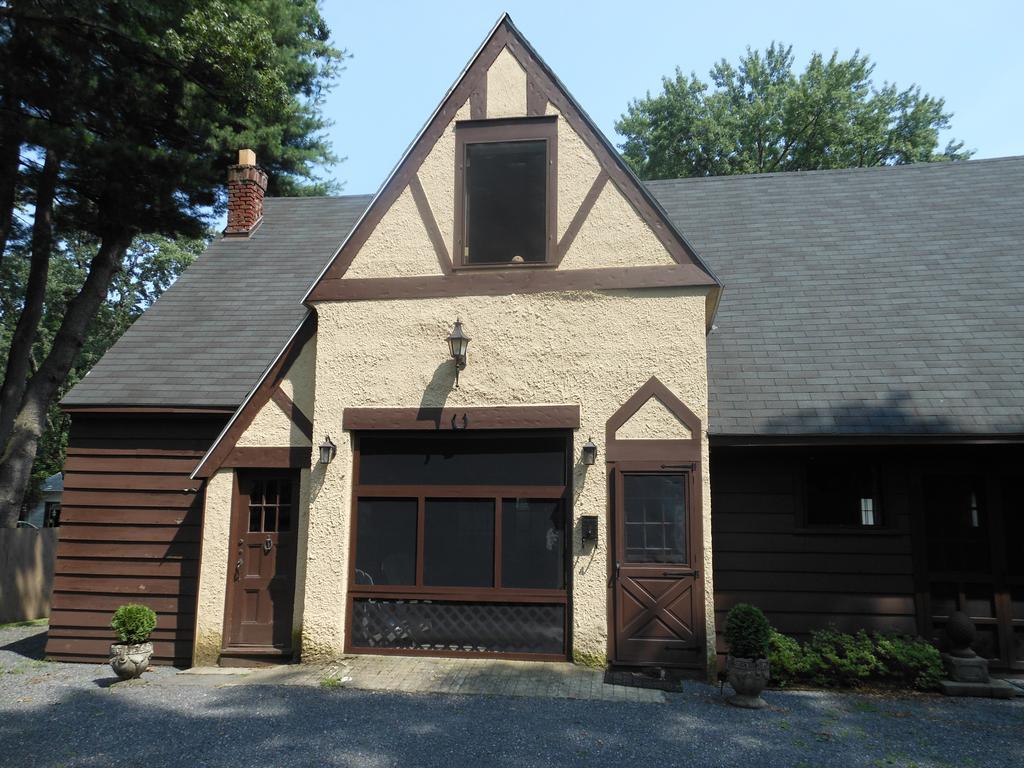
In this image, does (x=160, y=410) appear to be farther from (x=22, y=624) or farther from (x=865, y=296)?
(x=865, y=296)

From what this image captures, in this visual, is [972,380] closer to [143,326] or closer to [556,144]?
[556,144]

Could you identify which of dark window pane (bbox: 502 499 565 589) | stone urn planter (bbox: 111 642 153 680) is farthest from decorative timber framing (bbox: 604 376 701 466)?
stone urn planter (bbox: 111 642 153 680)

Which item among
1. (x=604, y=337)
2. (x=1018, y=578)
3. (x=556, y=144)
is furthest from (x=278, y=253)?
(x=1018, y=578)

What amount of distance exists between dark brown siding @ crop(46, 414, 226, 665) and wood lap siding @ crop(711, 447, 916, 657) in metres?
6.62

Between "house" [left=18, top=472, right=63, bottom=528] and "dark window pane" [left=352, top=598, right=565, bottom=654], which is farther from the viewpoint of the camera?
"house" [left=18, top=472, right=63, bottom=528]

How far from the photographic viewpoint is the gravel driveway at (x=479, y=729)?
564 cm

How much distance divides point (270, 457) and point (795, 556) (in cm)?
630

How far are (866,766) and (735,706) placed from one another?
4.91 ft

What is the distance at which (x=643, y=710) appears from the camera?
6.68 metres

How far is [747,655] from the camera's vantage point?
7.10m

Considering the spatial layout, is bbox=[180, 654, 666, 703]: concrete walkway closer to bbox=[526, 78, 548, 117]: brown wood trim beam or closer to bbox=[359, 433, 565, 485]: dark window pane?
bbox=[359, 433, 565, 485]: dark window pane

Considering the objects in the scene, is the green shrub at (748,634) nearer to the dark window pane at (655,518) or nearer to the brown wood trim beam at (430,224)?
the dark window pane at (655,518)

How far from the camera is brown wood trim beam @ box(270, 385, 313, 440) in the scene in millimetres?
8945

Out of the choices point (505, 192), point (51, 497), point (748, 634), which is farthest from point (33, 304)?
point (51, 497)
